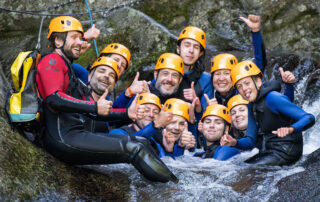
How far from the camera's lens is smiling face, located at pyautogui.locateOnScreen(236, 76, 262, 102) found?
570cm

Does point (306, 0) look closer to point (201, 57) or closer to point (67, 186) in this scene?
point (201, 57)

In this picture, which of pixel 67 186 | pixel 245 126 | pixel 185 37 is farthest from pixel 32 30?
pixel 67 186

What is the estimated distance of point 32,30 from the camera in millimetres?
11312

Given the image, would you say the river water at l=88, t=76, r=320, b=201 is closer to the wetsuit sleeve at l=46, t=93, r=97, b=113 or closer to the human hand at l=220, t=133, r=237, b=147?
the human hand at l=220, t=133, r=237, b=147

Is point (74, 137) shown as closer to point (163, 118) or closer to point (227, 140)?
point (163, 118)

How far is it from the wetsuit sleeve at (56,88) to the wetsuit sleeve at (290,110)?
2578mm

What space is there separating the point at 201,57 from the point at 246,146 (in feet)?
8.06

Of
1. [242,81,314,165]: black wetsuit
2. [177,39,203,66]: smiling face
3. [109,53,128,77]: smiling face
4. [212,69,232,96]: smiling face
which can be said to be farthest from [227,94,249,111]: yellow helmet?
[109,53,128,77]: smiling face

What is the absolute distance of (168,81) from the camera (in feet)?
23.9

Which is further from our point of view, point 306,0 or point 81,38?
point 306,0

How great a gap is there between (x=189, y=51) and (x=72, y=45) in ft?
10.5

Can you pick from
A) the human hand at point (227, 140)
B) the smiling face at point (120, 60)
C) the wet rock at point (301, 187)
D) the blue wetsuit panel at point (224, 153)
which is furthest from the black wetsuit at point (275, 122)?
the smiling face at point (120, 60)

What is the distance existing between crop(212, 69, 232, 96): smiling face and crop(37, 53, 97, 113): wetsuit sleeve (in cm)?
359

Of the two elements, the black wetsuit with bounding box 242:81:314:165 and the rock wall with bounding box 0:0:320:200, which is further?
the rock wall with bounding box 0:0:320:200
